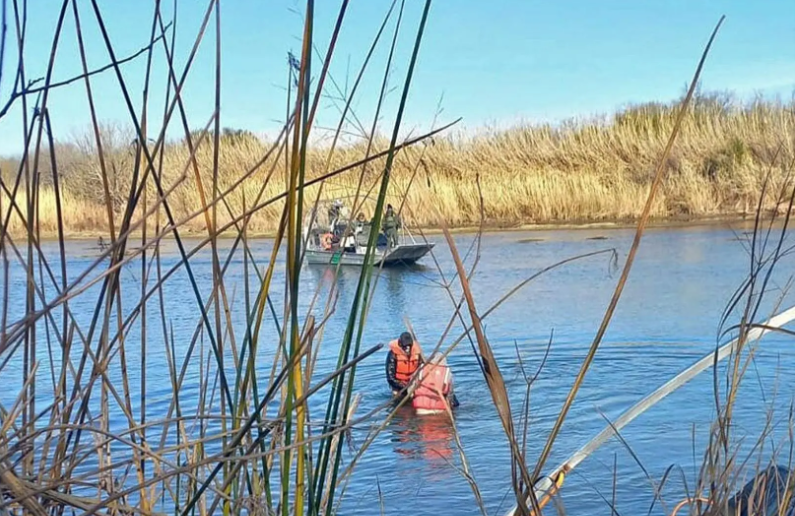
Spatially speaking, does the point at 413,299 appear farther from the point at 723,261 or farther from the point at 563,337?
the point at 723,261

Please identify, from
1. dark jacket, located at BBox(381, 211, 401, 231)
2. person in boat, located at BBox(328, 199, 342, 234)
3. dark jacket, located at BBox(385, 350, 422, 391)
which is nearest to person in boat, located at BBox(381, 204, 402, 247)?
dark jacket, located at BBox(381, 211, 401, 231)

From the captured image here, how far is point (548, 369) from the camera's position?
345 inches

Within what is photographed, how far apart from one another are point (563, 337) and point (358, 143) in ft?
27.8

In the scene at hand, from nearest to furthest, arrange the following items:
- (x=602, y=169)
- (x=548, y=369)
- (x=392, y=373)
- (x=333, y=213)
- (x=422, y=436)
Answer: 1. (x=333, y=213)
2. (x=422, y=436)
3. (x=392, y=373)
4. (x=548, y=369)
5. (x=602, y=169)

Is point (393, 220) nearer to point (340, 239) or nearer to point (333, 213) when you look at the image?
point (340, 239)

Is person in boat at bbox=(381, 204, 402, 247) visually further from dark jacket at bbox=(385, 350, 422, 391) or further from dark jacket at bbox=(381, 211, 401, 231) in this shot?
dark jacket at bbox=(385, 350, 422, 391)

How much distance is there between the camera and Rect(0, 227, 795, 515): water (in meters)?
5.53

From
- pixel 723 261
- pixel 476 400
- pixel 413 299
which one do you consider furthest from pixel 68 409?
pixel 723 261

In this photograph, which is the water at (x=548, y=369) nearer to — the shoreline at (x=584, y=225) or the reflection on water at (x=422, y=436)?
the reflection on water at (x=422, y=436)

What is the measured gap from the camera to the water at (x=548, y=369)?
5531 mm

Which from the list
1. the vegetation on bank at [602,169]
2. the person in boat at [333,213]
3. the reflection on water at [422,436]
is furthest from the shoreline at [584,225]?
the person in boat at [333,213]

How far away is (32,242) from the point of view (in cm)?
142

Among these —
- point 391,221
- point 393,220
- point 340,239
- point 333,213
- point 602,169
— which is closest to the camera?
point 340,239

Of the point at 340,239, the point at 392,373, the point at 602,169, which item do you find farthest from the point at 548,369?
the point at 602,169
